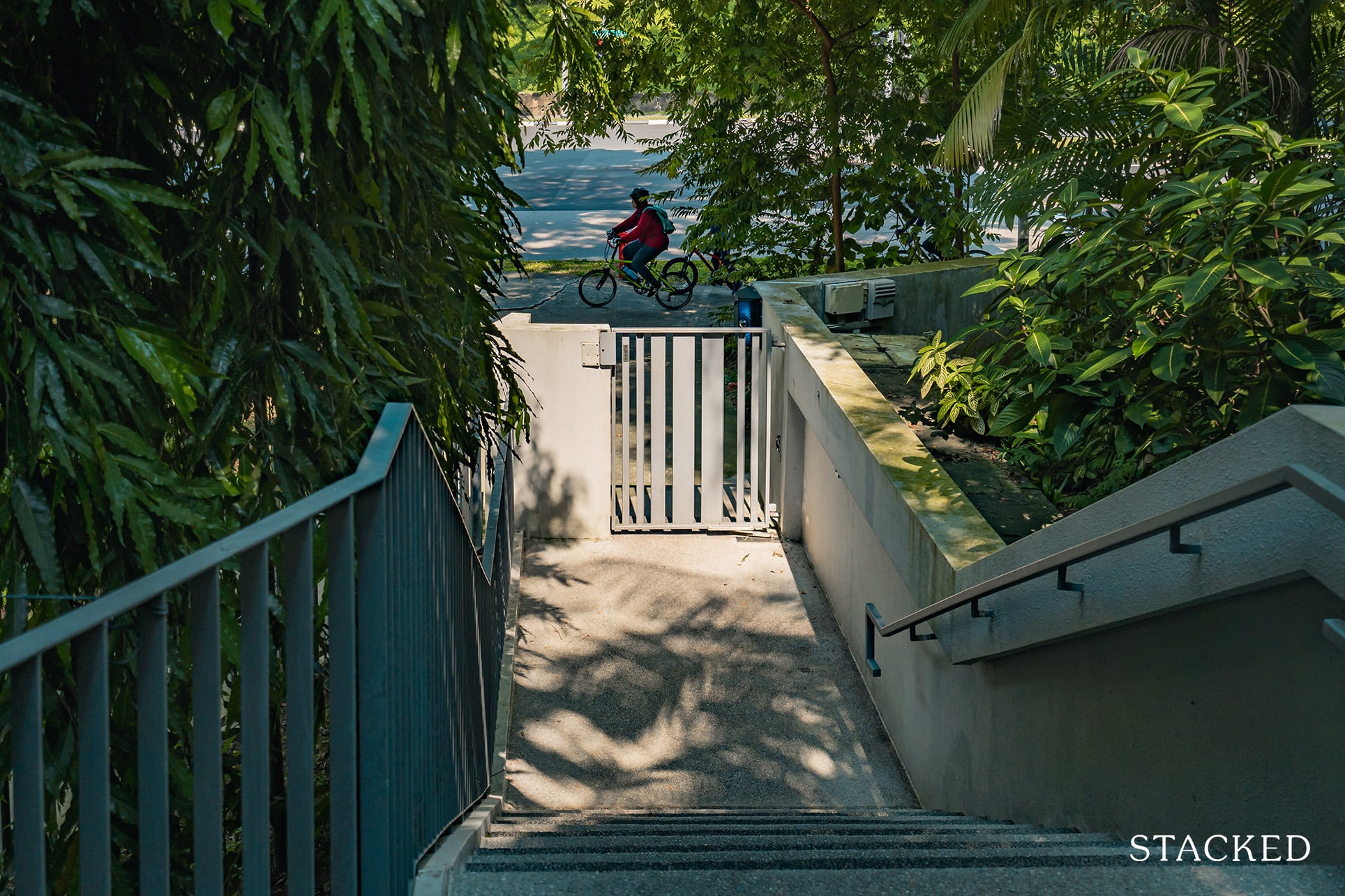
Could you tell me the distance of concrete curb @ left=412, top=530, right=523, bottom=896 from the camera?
104 inches

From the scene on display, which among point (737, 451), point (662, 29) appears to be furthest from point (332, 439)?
point (662, 29)

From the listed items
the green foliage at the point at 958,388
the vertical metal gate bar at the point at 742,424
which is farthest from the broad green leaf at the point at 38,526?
the vertical metal gate bar at the point at 742,424

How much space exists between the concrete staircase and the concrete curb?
0.16 ft

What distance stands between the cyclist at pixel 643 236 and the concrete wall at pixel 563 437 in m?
7.72

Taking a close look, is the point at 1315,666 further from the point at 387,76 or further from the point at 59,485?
the point at 59,485

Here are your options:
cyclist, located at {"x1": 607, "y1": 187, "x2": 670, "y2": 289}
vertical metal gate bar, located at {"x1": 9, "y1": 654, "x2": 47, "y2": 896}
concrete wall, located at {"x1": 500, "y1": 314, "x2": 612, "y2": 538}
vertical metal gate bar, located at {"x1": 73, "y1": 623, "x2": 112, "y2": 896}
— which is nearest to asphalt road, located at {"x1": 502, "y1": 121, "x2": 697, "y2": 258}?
cyclist, located at {"x1": 607, "y1": 187, "x2": 670, "y2": 289}

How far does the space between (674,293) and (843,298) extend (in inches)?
290

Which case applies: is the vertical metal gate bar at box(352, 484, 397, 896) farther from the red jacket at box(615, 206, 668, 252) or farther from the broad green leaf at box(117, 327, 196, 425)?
the red jacket at box(615, 206, 668, 252)

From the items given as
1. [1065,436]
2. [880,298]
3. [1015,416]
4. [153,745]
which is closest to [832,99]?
[880,298]

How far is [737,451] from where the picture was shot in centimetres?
1004

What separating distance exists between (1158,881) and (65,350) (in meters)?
2.54

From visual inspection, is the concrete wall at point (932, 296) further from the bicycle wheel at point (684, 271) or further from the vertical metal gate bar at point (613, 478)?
the bicycle wheel at point (684, 271)

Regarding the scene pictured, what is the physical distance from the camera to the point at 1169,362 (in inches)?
158

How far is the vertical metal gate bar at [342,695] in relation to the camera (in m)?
2.08
